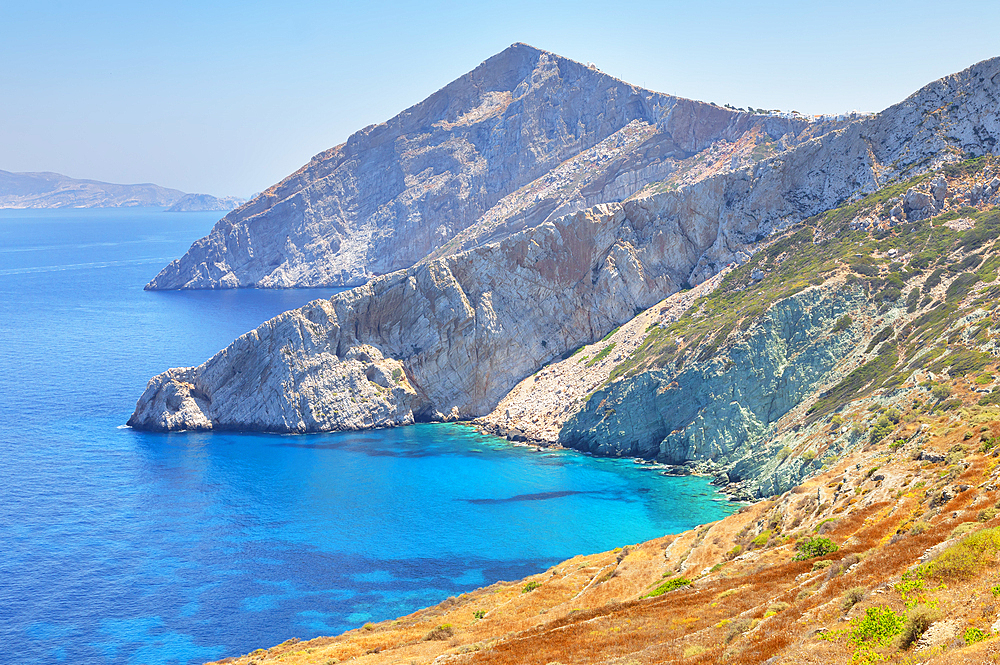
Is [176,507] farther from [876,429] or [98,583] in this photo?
[876,429]

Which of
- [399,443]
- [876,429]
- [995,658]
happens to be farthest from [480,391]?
[995,658]

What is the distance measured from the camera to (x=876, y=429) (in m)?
67.1

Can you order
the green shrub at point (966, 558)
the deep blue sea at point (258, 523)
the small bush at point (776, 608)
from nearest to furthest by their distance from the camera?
the green shrub at point (966, 558) < the small bush at point (776, 608) < the deep blue sea at point (258, 523)

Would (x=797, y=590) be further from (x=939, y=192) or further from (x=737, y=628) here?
(x=939, y=192)

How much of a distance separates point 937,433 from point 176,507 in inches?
2949

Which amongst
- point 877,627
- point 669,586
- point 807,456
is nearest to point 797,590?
point 877,627

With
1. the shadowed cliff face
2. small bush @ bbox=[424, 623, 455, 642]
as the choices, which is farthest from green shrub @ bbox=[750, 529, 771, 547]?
the shadowed cliff face

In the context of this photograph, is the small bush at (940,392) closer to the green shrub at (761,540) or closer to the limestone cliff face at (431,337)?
the green shrub at (761,540)

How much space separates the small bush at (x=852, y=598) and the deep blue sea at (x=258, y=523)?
43.4 meters

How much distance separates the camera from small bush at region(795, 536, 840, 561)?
118 feet

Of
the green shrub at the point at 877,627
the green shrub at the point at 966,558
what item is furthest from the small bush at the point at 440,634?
the green shrub at the point at 966,558

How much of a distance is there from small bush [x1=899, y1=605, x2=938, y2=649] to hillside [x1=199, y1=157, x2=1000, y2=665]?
57mm

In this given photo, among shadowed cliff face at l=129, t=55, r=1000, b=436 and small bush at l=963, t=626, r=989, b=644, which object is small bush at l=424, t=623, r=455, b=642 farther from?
shadowed cliff face at l=129, t=55, r=1000, b=436

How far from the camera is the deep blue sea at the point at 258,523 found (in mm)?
Answer: 61562
